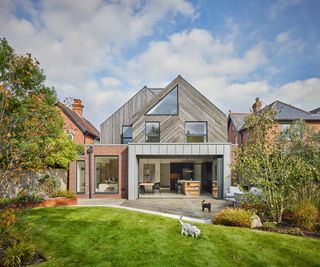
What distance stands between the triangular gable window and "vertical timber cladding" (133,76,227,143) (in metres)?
0.24

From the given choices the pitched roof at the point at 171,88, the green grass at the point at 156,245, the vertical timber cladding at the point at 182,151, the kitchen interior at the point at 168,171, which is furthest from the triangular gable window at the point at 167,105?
the green grass at the point at 156,245

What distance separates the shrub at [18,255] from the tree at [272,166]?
7707mm

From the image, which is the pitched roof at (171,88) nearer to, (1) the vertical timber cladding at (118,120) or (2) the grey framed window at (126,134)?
(1) the vertical timber cladding at (118,120)

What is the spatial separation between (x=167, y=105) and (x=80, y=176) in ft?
27.7

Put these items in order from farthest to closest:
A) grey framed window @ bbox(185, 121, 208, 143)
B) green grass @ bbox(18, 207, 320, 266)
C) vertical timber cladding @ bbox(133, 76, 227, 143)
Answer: grey framed window @ bbox(185, 121, 208, 143), vertical timber cladding @ bbox(133, 76, 227, 143), green grass @ bbox(18, 207, 320, 266)

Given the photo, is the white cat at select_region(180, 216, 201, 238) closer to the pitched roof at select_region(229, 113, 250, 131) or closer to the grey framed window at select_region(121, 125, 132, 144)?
the grey framed window at select_region(121, 125, 132, 144)

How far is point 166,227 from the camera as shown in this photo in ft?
24.7

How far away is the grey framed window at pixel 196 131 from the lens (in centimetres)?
1669

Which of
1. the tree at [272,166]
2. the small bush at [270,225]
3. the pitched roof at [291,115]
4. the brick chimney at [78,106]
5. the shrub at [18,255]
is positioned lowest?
the small bush at [270,225]

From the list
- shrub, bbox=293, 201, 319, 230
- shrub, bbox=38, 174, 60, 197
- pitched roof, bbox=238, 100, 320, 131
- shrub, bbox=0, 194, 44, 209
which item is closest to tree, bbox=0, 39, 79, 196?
shrub, bbox=0, 194, 44, 209

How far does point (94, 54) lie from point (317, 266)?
45.8 feet

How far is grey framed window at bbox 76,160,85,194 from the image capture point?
15423mm

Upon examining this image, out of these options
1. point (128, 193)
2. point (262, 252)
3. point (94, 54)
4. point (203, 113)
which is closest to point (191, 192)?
point (128, 193)

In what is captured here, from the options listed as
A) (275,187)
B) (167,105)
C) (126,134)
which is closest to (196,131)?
(167,105)
